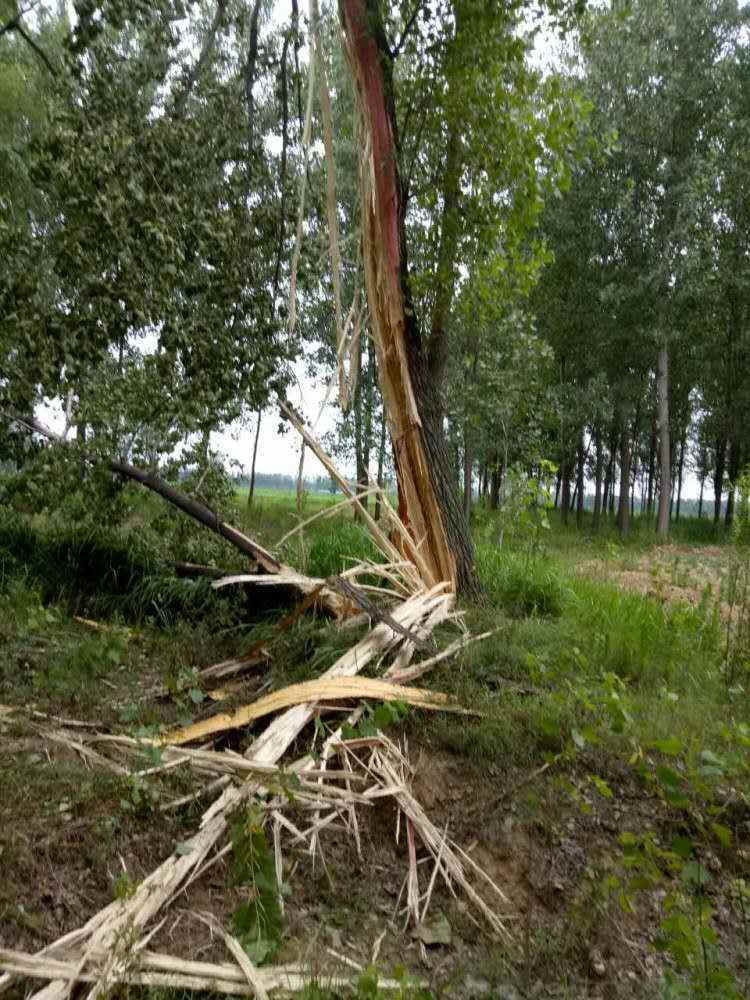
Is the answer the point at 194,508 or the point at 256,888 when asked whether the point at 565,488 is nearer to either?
the point at 194,508

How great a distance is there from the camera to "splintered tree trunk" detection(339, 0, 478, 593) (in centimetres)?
574

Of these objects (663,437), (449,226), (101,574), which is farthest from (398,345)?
(663,437)

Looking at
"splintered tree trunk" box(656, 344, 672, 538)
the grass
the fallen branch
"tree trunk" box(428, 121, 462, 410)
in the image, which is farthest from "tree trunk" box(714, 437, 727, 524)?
the fallen branch

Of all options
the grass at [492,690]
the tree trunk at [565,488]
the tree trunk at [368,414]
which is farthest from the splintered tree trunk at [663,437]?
the grass at [492,690]

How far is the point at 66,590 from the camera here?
6391 mm

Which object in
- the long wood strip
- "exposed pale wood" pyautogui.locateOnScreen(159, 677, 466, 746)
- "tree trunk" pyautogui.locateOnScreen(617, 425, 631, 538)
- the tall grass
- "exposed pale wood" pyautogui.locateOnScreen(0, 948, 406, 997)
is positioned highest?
"tree trunk" pyautogui.locateOnScreen(617, 425, 631, 538)

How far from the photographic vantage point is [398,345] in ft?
20.0

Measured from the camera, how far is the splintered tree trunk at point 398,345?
226 inches

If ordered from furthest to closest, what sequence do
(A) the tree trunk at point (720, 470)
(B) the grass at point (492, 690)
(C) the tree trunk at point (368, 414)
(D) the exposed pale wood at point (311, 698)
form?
1. (A) the tree trunk at point (720, 470)
2. (C) the tree trunk at point (368, 414)
3. (D) the exposed pale wood at point (311, 698)
4. (B) the grass at point (492, 690)

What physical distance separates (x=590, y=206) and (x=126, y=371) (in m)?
17.0

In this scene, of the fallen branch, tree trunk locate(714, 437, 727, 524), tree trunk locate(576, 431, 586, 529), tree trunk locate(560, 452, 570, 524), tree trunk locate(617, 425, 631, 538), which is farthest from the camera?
tree trunk locate(714, 437, 727, 524)

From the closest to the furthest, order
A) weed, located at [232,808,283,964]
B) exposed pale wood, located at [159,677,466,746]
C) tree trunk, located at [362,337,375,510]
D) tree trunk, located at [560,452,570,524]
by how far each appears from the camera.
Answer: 1. weed, located at [232,808,283,964]
2. exposed pale wood, located at [159,677,466,746]
3. tree trunk, located at [362,337,375,510]
4. tree trunk, located at [560,452,570,524]

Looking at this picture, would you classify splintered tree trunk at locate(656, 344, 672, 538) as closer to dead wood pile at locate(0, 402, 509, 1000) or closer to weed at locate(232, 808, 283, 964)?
dead wood pile at locate(0, 402, 509, 1000)

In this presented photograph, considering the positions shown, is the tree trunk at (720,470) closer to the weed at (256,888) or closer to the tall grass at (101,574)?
the tall grass at (101,574)
